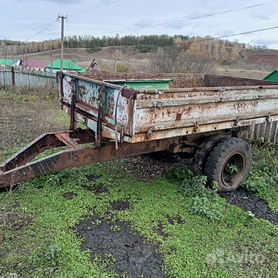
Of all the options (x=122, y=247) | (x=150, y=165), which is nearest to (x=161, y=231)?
(x=122, y=247)

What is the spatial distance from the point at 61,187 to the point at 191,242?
1.84 metres

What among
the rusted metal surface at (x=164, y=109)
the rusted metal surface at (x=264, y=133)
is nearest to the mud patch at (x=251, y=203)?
the rusted metal surface at (x=164, y=109)

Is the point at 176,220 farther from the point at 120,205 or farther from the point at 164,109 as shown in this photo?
the point at 164,109

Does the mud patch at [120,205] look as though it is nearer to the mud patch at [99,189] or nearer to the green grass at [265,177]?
the mud patch at [99,189]

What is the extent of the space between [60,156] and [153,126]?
3.61ft

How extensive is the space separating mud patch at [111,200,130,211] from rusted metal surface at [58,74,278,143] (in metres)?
0.84

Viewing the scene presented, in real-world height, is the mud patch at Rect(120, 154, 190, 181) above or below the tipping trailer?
below

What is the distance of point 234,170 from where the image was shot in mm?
4586

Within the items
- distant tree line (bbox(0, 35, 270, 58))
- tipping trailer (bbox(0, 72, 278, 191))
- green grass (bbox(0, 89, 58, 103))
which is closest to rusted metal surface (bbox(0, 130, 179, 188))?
tipping trailer (bbox(0, 72, 278, 191))

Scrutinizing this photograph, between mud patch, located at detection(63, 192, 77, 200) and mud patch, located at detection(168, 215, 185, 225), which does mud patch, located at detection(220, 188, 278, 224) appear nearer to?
mud patch, located at detection(168, 215, 185, 225)

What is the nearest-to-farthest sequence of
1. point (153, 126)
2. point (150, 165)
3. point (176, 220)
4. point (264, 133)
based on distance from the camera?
1. point (153, 126)
2. point (176, 220)
3. point (150, 165)
4. point (264, 133)

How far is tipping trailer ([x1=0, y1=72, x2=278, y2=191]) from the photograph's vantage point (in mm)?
3365

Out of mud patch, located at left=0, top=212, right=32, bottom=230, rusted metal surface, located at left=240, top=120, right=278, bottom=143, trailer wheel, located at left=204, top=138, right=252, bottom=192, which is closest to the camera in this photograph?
mud patch, located at left=0, top=212, right=32, bottom=230

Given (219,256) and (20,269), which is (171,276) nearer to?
(219,256)
